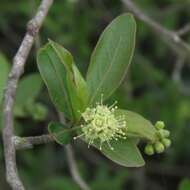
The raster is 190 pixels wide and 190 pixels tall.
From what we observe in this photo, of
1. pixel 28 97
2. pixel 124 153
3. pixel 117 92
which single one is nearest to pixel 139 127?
pixel 124 153

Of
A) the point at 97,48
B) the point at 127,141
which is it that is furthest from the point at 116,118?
the point at 97,48

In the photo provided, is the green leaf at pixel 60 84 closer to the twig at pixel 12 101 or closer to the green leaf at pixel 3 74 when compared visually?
the twig at pixel 12 101

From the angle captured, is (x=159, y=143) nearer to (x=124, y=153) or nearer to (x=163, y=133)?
(x=163, y=133)

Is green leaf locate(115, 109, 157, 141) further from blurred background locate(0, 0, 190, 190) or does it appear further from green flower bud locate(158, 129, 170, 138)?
blurred background locate(0, 0, 190, 190)

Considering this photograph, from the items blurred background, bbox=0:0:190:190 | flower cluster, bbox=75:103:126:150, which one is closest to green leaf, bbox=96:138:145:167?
flower cluster, bbox=75:103:126:150

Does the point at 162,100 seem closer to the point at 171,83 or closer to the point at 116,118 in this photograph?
the point at 171,83

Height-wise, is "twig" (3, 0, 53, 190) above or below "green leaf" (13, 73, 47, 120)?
above
